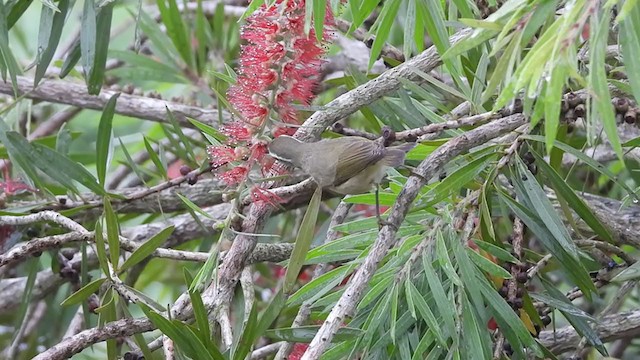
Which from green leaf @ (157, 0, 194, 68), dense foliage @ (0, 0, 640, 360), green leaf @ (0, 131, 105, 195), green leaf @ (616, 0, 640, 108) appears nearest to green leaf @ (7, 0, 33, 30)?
dense foliage @ (0, 0, 640, 360)

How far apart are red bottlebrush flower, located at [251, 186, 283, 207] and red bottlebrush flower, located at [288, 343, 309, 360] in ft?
0.61

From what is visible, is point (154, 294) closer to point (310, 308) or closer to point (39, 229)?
point (39, 229)

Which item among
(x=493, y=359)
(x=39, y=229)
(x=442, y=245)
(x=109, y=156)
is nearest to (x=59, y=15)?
(x=109, y=156)

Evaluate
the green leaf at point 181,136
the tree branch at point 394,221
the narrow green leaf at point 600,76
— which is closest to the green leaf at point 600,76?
the narrow green leaf at point 600,76

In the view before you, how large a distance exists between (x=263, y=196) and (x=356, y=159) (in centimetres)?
13

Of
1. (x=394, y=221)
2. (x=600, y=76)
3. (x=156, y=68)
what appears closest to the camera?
(x=600, y=76)

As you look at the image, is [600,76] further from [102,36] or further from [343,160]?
[102,36]

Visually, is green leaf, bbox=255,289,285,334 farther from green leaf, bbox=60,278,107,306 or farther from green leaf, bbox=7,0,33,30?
green leaf, bbox=7,0,33,30

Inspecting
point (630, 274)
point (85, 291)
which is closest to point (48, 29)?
point (85, 291)

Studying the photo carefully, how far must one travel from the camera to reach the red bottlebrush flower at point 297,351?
1153mm

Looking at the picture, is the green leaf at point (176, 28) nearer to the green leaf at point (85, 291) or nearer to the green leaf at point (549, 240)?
the green leaf at point (85, 291)

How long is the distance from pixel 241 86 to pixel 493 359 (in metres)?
0.44

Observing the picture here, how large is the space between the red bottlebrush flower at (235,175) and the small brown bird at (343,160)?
0.05 metres

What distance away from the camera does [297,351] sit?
3.88 feet
